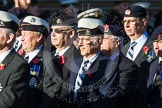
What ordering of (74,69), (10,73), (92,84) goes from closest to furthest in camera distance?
1. (10,73)
2. (92,84)
3. (74,69)

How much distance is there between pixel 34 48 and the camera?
9023 mm

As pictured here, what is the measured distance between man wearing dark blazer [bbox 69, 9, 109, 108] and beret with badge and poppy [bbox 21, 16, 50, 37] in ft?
1.93

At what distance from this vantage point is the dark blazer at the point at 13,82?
7.59 m

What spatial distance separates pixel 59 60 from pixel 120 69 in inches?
→ 28.4

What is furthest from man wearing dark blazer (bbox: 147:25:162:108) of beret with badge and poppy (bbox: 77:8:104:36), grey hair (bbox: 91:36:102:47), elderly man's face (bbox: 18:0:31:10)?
elderly man's face (bbox: 18:0:31:10)

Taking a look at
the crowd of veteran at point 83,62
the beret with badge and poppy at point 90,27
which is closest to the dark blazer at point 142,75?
the crowd of veteran at point 83,62

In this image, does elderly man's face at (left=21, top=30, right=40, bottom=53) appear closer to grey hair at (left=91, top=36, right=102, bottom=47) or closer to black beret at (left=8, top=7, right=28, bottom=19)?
grey hair at (left=91, top=36, right=102, bottom=47)

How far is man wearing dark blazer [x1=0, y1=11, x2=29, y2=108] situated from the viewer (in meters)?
7.60

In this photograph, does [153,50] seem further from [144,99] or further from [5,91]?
[5,91]

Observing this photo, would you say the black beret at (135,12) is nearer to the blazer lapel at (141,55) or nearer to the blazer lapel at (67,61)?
the blazer lapel at (141,55)

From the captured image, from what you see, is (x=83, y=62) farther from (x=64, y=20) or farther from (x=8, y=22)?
(x=8, y=22)

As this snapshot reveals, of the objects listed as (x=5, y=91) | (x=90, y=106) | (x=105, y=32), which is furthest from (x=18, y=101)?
(x=105, y=32)

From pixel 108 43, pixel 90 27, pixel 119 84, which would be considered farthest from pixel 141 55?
pixel 90 27

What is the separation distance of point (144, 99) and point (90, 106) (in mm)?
848
